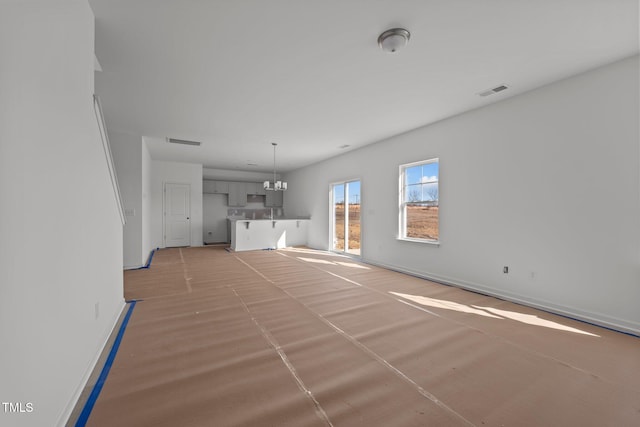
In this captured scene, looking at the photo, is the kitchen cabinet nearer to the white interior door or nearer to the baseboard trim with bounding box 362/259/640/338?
the white interior door

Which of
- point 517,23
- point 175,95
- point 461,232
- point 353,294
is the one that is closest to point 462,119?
point 461,232

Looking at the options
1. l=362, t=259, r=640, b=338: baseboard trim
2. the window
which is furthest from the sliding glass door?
l=362, t=259, r=640, b=338: baseboard trim

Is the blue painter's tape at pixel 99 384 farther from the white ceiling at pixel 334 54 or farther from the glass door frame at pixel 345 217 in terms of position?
the glass door frame at pixel 345 217

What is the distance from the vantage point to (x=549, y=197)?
322 centimetres

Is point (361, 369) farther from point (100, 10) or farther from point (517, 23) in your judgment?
point (100, 10)

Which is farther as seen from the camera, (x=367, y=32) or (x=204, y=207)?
(x=204, y=207)

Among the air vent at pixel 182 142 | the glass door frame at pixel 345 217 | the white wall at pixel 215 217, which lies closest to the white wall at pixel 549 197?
the glass door frame at pixel 345 217

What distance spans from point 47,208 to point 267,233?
274 inches

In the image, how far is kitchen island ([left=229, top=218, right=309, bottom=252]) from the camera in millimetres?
7875

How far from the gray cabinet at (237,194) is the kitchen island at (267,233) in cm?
205

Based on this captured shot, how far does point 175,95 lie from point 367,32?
8.78 feet

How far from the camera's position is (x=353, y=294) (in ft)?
12.3

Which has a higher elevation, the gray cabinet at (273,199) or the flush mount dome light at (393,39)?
the flush mount dome light at (393,39)

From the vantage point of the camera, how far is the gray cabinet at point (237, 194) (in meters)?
10.2
